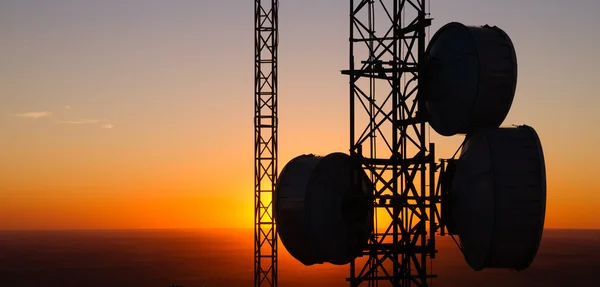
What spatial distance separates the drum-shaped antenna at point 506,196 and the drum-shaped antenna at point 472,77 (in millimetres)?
1052

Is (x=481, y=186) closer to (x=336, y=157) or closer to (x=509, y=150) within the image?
(x=509, y=150)

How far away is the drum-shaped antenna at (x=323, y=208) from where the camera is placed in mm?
29531

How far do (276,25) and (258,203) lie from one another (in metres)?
12.2

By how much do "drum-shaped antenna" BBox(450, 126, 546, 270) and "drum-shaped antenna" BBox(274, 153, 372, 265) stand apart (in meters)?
4.69

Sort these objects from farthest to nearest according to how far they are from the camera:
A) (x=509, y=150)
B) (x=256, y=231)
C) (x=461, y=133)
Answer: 1. (x=256, y=231)
2. (x=461, y=133)
3. (x=509, y=150)

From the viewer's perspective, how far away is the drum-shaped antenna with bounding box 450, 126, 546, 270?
1005 inches

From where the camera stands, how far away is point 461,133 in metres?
28.9

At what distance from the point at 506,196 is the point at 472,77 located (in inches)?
173

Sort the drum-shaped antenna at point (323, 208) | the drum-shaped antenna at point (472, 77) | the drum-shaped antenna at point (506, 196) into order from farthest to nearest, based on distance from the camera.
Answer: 1. the drum-shaped antenna at point (323, 208)
2. the drum-shaped antenna at point (472, 77)
3. the drum-shaped antenna at point (506, 196)

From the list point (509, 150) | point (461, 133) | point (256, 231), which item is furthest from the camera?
point (256, 231)

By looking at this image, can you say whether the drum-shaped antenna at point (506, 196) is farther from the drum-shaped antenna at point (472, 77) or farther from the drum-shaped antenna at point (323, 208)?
the drum-shaped antenna at point (323, 208)

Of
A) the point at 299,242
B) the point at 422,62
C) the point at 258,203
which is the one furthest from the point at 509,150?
the point at 258,203

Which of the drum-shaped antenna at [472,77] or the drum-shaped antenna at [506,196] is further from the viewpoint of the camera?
the drum-shaped antenna at [472,77]

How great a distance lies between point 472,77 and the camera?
2761 centimetres
